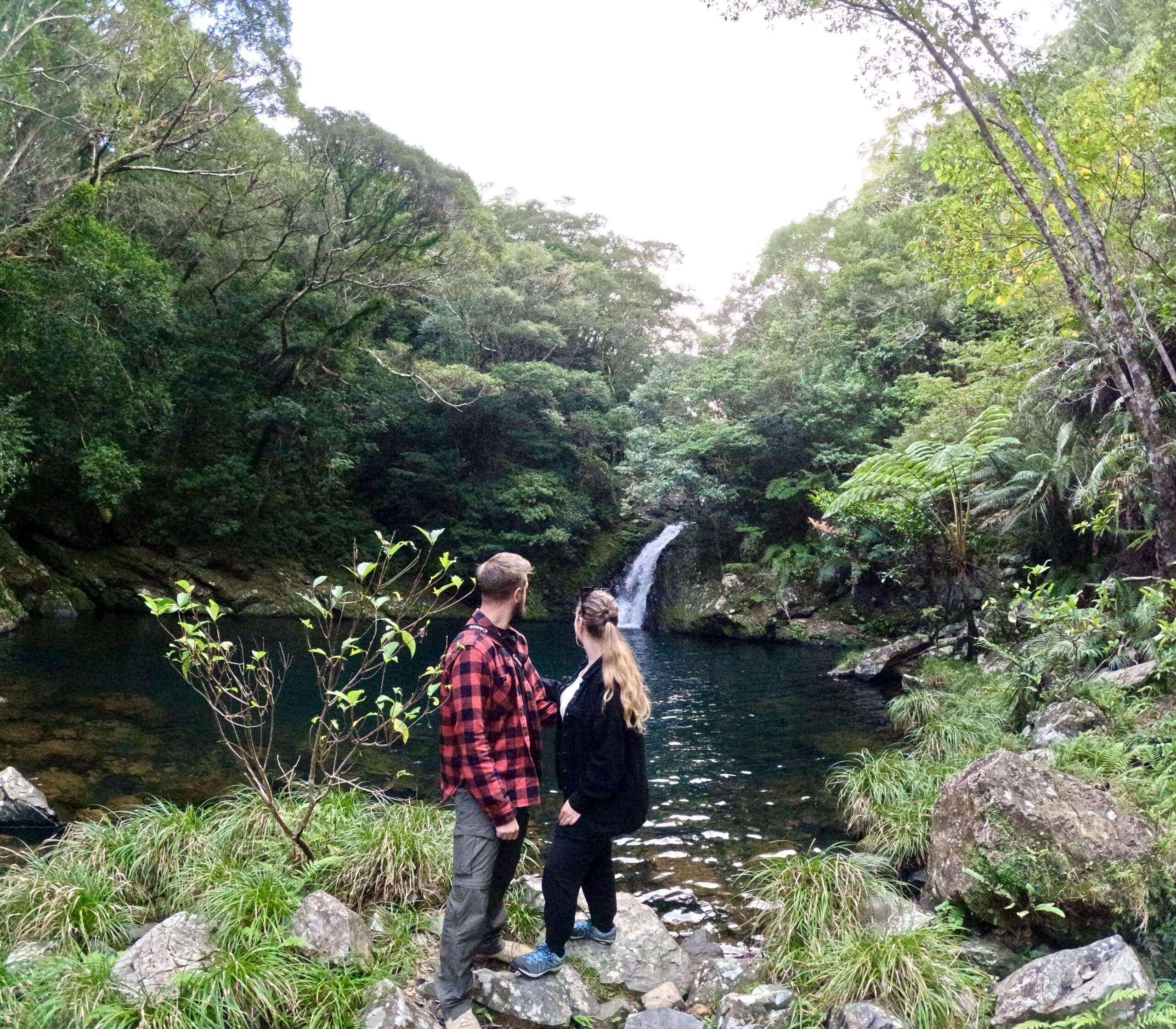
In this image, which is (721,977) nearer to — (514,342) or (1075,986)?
(1075,986)

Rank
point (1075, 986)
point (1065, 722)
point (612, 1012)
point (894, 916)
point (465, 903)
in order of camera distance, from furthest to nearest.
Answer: point (1065, 722), point (894, 916), point (612, 1012), point (465, 903), point (1075, 986)

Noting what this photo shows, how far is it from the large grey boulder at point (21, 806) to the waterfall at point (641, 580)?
1693cm

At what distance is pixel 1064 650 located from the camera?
7309mm

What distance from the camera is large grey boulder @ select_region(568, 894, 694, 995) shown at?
11.7 ft

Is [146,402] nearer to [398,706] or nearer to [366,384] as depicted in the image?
[366,384]

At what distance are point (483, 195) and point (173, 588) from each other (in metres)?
27.5

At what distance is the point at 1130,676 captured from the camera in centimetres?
657

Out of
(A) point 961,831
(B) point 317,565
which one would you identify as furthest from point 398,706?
(B) point 317,565

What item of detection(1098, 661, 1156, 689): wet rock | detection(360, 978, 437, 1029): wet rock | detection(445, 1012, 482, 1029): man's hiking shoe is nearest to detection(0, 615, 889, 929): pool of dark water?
detection(445, 1012, 482, 1029): man's hiking shoe

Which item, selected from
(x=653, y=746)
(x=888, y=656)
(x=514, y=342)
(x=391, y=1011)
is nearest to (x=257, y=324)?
(x=514, y=342)

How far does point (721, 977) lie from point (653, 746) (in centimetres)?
520

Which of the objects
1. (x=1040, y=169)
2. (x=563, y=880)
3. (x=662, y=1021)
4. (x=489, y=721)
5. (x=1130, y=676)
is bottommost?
(x=662, y=1021)

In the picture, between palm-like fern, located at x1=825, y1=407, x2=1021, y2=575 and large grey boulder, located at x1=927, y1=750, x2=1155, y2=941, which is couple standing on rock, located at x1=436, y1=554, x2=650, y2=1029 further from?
palm-like fern, located at x1=825, y1=407, x2=1021, y2=575

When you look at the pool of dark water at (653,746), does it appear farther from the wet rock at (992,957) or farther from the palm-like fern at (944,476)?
the palm-like fern at (944,476)
